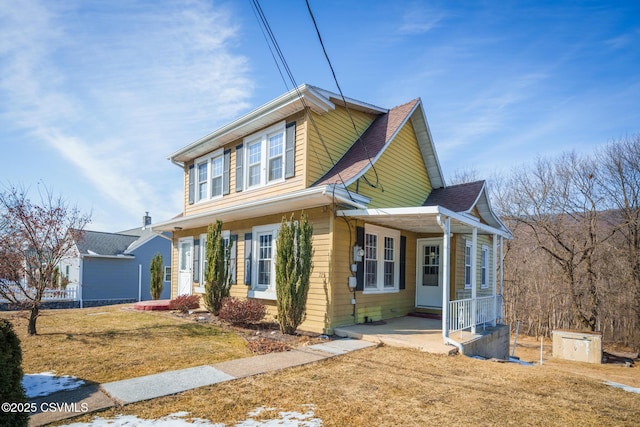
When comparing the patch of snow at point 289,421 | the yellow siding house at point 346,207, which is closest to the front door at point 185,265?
the yellow siding house at point 346,207

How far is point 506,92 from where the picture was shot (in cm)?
1055

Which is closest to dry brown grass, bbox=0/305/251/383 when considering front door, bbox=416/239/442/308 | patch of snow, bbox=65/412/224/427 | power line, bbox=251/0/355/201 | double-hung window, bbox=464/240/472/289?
patch of snow, bbox=65/412/224/427

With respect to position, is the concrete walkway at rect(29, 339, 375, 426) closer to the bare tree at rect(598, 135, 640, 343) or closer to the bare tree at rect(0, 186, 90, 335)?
the bare tree at rect(0, 186, 90, 335)

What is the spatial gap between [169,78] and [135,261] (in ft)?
58.1

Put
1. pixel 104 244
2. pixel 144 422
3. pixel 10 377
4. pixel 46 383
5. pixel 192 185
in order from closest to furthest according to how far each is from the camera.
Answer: pixel 10 377
pixel 144 422
pixel 46 383
pixel 192 185
pixel 104 244

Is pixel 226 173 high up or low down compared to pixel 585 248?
up

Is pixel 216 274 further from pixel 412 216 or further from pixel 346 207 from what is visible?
pixel 412 216

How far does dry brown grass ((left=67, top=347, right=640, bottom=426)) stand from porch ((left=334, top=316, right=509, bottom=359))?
1006 millimetres

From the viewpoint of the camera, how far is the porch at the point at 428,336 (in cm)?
736

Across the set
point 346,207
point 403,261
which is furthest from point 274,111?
point 403,261

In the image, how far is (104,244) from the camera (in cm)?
2188

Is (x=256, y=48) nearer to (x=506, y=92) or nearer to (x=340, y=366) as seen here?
(x=340, y=366)

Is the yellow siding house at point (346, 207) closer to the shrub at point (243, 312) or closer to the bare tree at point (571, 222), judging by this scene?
the shrub at point (243, 312)

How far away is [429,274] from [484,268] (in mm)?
4324
